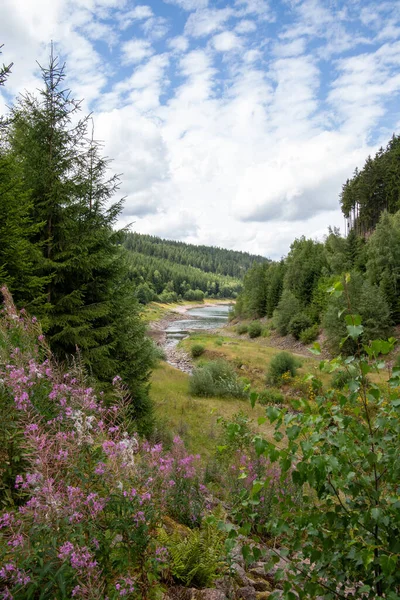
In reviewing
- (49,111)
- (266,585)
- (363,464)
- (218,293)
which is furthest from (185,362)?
(218,293)

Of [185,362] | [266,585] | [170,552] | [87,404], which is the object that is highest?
[87,404]

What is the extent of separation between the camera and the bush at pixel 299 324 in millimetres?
40312

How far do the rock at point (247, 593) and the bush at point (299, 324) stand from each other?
38.4 meters

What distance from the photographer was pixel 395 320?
105 ft

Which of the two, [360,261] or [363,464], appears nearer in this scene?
[363,464]

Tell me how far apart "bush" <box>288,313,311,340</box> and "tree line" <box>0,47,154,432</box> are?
3337 centimetres

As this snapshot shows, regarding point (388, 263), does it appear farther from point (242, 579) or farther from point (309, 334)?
point (242, 579)

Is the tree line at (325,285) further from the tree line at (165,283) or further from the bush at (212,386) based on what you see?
the tree line at (165,283)

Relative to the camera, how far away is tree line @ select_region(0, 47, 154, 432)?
7.17 m

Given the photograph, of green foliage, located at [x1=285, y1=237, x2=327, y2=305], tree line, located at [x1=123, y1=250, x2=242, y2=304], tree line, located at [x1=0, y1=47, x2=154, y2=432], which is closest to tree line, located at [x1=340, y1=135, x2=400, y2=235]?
green foliage, located at [x1=285, y1=237, x2=327, y2=305]

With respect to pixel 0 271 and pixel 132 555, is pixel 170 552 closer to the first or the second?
pixel 132 555

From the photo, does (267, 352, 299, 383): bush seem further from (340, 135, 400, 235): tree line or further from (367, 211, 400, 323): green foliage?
(340, 135, 400, 235): tree line

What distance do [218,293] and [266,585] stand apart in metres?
163

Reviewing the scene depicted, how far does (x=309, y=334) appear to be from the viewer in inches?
1497
